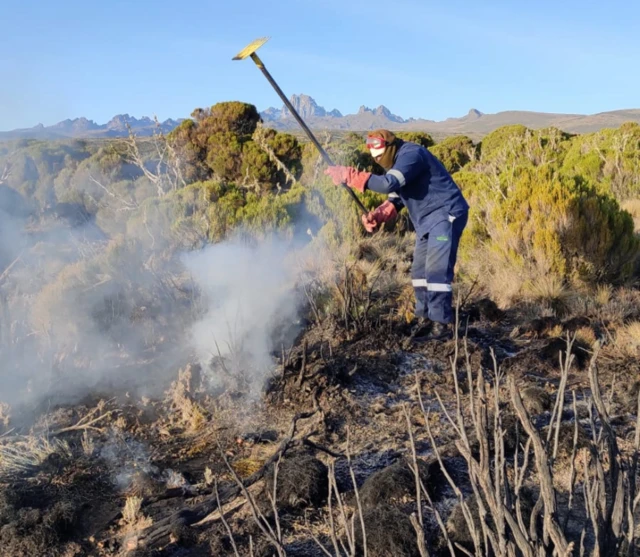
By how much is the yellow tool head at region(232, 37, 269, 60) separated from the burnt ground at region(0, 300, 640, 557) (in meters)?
2.23

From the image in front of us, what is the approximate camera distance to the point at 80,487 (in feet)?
11.1

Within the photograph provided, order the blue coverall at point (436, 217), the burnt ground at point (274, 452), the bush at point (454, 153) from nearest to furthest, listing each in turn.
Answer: the burnt ground at point (274, 452) → the blue coverall at point (436, 217) → the bush at point (454, 153)

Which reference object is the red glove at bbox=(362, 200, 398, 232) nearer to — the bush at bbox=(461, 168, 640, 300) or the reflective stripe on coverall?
the reflective stripe on coverall

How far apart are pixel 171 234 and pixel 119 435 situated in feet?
18.7

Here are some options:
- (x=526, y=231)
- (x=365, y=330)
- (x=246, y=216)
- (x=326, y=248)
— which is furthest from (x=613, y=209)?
(x=246, y=216)

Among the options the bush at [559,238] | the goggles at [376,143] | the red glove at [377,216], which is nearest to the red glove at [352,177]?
the goggles at [376,143]

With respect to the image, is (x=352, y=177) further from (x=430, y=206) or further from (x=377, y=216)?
(x=430, y=206)

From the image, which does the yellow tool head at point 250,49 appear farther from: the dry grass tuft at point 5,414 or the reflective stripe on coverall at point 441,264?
the dry grass tuft at point 5,414

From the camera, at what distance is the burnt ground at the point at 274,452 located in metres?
2.85

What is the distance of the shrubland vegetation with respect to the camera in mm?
A: 1895

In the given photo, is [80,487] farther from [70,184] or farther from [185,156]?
[70,184]

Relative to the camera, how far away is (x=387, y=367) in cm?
475

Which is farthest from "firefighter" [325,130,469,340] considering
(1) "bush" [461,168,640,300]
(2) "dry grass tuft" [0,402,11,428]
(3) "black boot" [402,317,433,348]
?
(2) "dry grass tuft" [0,402,11,428]

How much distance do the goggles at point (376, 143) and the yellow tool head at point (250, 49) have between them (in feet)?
3.51
